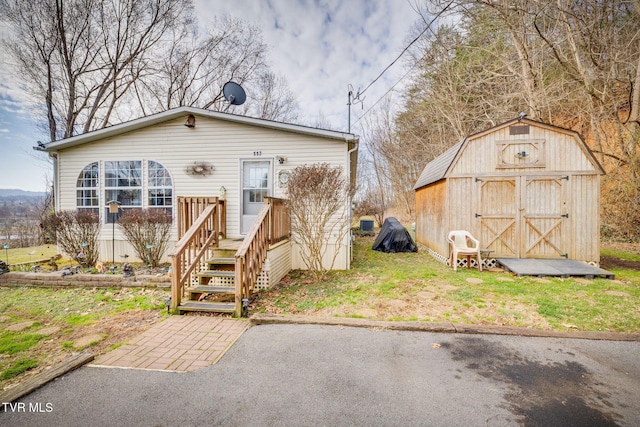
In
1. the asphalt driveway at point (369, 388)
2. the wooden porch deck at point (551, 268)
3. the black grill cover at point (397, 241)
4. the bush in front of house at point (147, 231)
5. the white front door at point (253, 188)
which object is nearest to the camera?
the asphalt driveway at point (369, 388)

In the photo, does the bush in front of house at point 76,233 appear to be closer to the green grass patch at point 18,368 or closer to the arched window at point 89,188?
the arched window at point 89,188

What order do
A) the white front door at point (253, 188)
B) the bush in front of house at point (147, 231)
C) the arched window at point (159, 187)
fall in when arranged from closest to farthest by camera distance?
the bush in front of house at point (147, 231) → the white front door at point (253, 188) → the arched window at point (159, 187)

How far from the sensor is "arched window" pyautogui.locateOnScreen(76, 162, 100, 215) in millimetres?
8086

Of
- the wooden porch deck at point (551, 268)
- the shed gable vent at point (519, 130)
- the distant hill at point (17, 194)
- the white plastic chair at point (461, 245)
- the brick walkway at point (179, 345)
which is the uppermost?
the shed gable vent at point (519, 130)

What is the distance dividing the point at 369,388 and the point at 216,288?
10.2 feet

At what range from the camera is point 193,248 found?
5684 mm

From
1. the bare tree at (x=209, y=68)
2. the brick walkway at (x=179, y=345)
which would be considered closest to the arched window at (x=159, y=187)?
the brick walkway at (x=179, y=345)

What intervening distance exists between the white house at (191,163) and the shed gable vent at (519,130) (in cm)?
435

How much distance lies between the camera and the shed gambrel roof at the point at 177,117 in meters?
6.97

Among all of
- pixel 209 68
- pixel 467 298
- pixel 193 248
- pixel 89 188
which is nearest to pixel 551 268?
pixel 467 298

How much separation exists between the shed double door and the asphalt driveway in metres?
4.67

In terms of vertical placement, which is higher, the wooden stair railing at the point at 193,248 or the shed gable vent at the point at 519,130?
the shed gable vent at the point at 519,130

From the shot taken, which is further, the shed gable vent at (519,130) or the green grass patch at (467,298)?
the shed gable vent at (519,130)

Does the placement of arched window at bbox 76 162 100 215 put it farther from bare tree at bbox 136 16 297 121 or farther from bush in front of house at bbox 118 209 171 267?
bare tree at bbox 136 16 297 121
